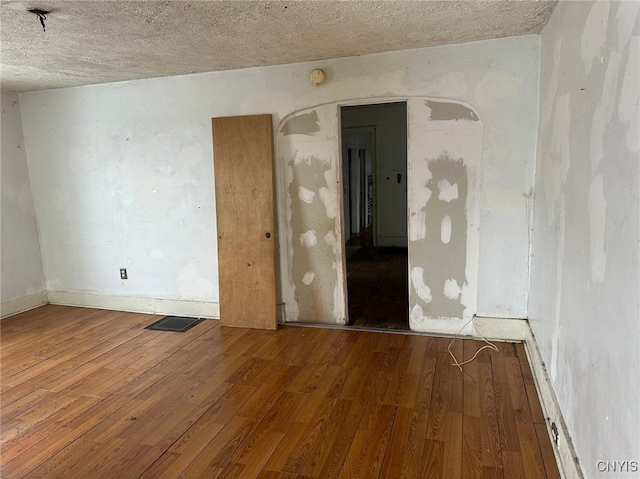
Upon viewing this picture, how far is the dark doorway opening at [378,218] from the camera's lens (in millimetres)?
4398

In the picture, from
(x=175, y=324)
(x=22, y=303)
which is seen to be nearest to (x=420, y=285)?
(x=175, y=324)

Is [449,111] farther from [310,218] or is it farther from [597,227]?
[597,227]

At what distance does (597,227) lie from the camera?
4.90 ft

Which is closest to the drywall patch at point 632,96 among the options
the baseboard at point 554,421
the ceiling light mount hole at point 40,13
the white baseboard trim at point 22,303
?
the baseboard at point 554,421

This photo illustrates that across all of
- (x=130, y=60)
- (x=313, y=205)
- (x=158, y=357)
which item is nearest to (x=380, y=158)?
(x=313, y=205)

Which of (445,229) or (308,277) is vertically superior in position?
(445,229)

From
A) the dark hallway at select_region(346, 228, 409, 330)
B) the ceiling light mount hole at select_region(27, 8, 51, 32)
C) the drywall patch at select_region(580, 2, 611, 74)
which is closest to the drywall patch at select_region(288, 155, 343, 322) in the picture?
the dark hallway at select_region(346, 228, 409, 330)

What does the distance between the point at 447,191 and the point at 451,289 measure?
2.70 feet

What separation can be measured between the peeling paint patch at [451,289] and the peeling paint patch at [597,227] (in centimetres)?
185

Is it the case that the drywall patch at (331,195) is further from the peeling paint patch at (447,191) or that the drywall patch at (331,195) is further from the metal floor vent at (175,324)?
the metal floor vent at (175,324)

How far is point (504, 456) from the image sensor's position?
2.01m

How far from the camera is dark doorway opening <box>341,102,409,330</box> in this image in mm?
4398

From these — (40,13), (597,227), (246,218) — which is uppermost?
(40,13)

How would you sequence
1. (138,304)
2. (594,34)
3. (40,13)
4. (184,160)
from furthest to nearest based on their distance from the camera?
(138,304), (184,160), (40,13), (594,34)
